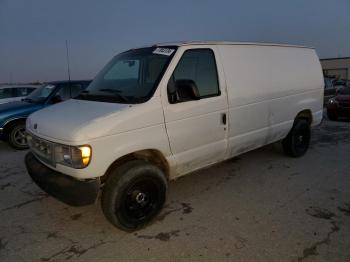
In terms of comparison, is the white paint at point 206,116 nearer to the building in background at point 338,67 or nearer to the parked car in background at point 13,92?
the parked car in background at point 13,92

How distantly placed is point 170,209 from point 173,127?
110 cm

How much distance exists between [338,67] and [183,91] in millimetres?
56960

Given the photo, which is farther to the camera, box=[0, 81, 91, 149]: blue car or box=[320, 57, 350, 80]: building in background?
box=[320, 57, 350, 80]: building in background

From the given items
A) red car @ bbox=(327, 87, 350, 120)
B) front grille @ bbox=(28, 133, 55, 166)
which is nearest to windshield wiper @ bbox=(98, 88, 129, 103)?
front grille @ bbox=(28, 133, 55, 166)

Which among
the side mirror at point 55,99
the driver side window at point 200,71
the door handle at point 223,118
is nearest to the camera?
the driver side window at point 200,71

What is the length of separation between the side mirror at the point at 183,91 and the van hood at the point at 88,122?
35 cm

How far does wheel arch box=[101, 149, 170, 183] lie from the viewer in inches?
126

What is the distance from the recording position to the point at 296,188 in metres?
4.29

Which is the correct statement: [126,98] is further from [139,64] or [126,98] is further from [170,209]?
[170,209]

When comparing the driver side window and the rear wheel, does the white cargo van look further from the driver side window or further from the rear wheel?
the rear wheel

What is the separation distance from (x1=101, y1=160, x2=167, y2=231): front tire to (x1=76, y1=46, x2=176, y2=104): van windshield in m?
0.77

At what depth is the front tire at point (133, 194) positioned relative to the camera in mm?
3020

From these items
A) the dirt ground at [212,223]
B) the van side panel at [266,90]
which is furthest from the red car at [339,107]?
the dirt ground at [212,223]

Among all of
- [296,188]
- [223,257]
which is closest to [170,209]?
[223,257]
